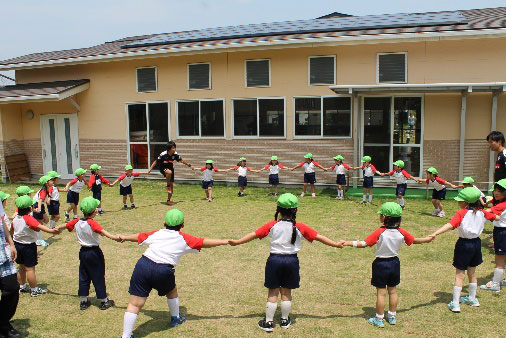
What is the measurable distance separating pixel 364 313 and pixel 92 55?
14.3 m

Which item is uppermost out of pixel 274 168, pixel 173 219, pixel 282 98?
pixel 282 98

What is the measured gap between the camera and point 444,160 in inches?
503

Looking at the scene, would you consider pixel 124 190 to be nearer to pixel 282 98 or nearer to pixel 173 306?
pixel 282 98

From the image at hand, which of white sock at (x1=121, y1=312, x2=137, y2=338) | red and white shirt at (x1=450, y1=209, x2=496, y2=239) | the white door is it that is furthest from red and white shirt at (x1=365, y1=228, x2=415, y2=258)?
the white door

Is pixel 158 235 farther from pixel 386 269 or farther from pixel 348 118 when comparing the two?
pixel 348 118

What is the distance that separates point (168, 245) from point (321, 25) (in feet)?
41.9

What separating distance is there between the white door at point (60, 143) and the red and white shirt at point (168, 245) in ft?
45.5

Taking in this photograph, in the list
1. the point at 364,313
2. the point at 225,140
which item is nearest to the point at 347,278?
the point at 364,313

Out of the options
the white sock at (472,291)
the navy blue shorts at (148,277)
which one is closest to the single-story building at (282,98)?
the white sock at (472,291)

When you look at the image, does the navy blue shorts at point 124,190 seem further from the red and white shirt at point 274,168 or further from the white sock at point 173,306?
the white sock at point 173,306

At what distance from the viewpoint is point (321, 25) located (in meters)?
15.2

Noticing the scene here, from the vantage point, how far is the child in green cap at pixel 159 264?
4.31 metres

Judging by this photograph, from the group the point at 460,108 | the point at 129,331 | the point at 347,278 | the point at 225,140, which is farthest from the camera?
the point at 225,140

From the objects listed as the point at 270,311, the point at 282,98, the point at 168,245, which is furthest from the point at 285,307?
the point at 282,98
